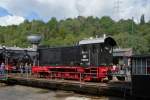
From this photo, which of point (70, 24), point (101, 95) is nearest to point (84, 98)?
point (101, 95)

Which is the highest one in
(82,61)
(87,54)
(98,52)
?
(98,52)

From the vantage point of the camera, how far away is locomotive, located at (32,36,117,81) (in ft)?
92.1

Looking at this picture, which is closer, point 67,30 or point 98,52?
point 98,52

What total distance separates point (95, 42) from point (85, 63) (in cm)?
213

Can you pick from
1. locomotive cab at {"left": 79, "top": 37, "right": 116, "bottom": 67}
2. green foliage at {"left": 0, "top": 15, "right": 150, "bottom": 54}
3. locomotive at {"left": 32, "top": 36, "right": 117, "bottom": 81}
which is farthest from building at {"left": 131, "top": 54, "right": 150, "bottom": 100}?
green foliage at {"left": 0, "top": 15, "right": 150, "bottom": 54}

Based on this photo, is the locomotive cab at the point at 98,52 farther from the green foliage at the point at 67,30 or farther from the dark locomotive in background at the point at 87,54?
the green foliage at the point at 67,30

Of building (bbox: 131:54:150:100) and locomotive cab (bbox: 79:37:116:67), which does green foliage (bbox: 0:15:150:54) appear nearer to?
locomotive cab (bbox: 79:37:116:67)

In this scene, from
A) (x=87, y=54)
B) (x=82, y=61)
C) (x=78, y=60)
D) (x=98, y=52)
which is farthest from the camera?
(x=78, y=60)

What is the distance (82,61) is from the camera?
29.9 m

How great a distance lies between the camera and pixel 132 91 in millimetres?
19531

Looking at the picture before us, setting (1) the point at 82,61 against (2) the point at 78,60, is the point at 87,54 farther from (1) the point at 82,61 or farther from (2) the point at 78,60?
(2) the point at 78,60

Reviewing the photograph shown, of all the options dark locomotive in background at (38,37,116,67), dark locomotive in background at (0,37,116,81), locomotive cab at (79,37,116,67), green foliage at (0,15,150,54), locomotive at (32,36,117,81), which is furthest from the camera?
green foliage at (0,15,150,54)

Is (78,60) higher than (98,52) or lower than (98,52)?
lower

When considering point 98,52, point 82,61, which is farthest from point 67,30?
point 98,52
